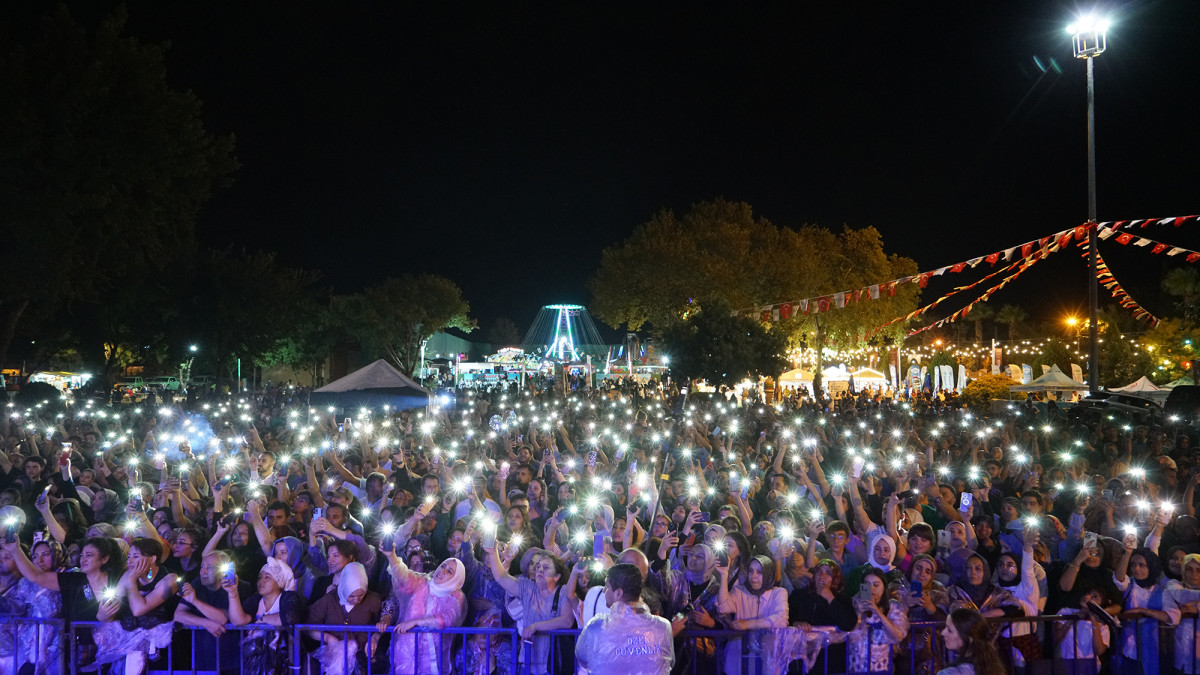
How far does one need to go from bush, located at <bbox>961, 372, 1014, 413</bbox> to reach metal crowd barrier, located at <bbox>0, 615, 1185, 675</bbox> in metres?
22.5

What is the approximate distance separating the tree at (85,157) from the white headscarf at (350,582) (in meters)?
18.7

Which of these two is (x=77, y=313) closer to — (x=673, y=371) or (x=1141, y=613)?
(x=673, y=371)

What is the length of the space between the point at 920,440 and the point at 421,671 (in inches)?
388

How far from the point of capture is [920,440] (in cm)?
1310

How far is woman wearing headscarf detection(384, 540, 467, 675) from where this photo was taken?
5.04 m

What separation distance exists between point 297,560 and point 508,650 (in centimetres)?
170

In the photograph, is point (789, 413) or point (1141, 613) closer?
point (1141, 613)

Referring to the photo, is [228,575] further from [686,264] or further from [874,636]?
[686,264]

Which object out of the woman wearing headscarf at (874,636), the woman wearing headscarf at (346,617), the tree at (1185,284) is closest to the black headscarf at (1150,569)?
the woman wearing headscarf at (874,636)

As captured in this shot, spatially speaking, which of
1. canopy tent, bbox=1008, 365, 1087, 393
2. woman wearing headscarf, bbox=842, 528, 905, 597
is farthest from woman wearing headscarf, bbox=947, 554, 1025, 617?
canopy tent, bbox=1008, 365, 1087, 393

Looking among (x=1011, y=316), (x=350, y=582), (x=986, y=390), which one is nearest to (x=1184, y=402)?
(x=986, y=390)

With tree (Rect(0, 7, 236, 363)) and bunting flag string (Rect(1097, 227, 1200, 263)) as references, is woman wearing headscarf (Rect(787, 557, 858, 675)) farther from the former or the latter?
tree (Rect(0, 7, 236, 363))

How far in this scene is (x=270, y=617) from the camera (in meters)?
5.07

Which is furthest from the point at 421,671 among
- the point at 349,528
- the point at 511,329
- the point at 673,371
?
the point at 511,329
